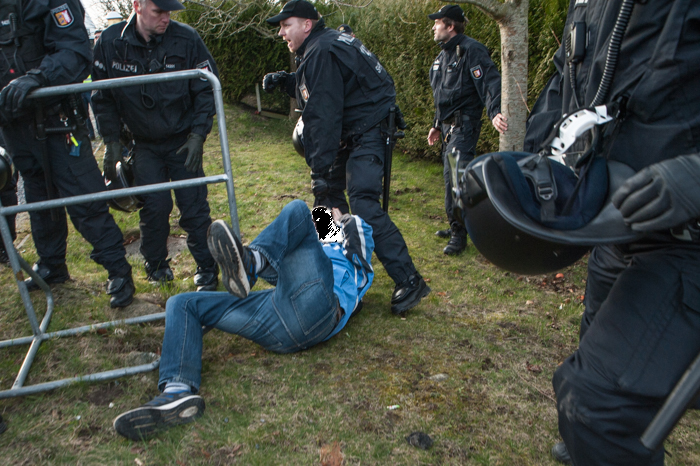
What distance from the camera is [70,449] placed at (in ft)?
7.72

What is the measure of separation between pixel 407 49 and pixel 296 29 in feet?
18.7

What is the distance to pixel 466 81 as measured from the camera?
17.1 ft

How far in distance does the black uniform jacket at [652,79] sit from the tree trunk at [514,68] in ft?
10.3

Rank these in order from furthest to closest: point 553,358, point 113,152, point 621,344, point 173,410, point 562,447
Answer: point 113,152
point 553,358
point 173,410
point 562,447
point 621,344

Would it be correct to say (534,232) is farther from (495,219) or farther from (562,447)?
(562,447)

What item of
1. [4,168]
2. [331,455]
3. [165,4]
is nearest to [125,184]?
[4,168]

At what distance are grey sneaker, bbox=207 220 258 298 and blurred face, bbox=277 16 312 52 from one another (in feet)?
6.23

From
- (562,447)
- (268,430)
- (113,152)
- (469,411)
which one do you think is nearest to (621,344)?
(562,447)

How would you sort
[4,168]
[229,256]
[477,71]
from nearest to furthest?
[229,256] → [4,168] → [477,71]

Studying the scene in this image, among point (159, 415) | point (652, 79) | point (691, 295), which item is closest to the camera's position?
point (691, 295)

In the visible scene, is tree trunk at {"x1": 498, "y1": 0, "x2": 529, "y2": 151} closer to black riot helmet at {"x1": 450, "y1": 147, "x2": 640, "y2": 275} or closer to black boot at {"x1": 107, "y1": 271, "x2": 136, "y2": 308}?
black riot helmet at {"x1": 450, "y1": 147, "x2": 640, "y2": 275}

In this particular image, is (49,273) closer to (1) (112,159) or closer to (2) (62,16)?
(1) (112,159)

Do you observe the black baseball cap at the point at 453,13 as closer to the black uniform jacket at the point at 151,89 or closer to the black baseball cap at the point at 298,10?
the black baseball cap at the point at 298,10

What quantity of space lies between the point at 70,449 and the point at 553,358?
2588 mm
